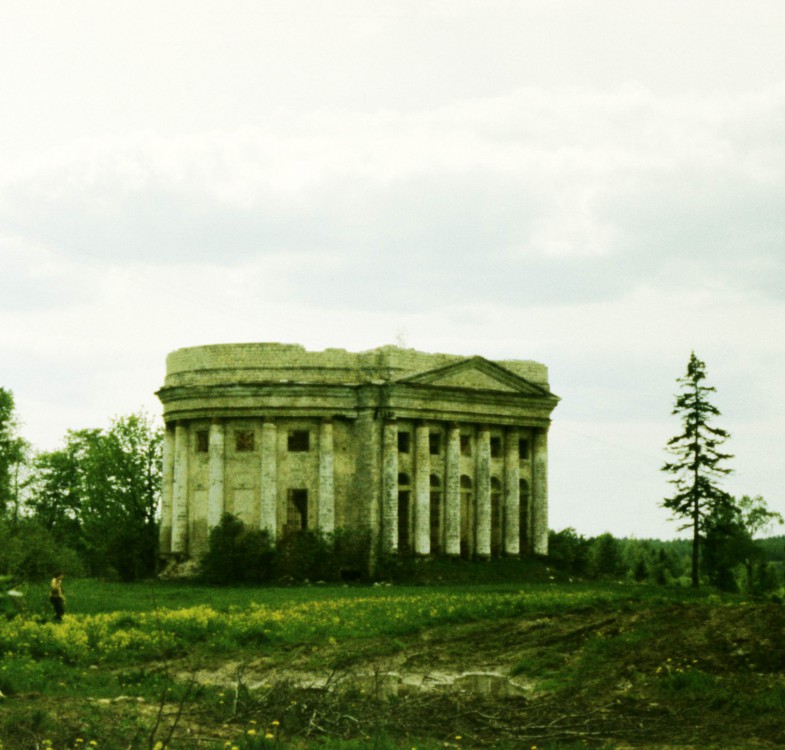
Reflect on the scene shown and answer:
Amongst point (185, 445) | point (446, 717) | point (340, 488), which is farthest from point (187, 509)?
point (446, 717)

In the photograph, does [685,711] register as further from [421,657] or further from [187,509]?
[187,509]

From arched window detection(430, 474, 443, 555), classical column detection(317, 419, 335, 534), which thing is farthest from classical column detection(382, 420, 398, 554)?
arched window detection(430, 474, 443, 555)

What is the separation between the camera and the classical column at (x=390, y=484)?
176 ft

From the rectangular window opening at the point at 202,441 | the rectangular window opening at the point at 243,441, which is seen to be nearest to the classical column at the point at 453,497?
the rectangular window opening at the point at 243,441

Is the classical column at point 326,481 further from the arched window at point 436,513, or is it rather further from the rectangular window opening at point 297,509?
the arched window at point 436,513

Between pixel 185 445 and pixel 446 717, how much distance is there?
38.8 metres

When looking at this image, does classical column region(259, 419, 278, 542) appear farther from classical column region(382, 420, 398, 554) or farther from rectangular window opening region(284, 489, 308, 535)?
classical column region(382, 420, 398, 554)

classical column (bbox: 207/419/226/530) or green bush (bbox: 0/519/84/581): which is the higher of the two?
classical column (bbox: 207/419/226/530)

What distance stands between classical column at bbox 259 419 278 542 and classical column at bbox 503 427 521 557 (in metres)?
10.6

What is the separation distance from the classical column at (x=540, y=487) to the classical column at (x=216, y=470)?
1425 cm

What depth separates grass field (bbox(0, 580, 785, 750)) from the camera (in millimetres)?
17172

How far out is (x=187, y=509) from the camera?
55719 millimetres

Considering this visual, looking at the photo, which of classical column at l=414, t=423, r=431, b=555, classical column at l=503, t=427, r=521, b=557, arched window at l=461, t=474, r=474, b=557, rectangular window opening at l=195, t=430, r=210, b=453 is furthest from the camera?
classical column at l=503, t=427, r=521, b=557

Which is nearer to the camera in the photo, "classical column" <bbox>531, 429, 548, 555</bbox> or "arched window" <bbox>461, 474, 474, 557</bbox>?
"arched window" <bbox>461, 474, 474, 557</bbox>
